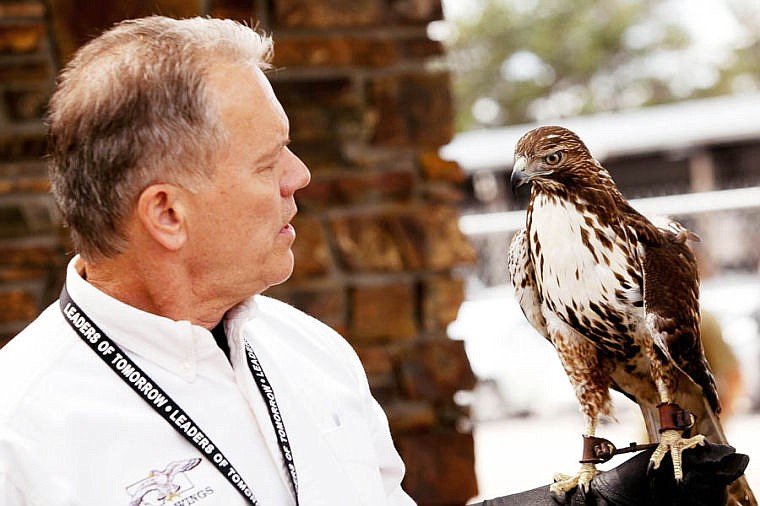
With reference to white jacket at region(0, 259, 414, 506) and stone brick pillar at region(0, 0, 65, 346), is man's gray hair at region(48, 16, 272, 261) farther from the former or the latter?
stone brick pillar at region(0, 0, 65, 346)

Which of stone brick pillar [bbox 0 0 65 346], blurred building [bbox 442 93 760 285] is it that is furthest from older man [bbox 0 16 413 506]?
blurred building [bbox 442 93 760 285]

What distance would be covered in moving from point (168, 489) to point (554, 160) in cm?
75

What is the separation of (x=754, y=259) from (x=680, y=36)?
18.7 metres

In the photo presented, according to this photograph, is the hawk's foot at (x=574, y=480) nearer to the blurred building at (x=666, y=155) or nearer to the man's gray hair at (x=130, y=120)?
the man's gray hair at (x=130, y=120)

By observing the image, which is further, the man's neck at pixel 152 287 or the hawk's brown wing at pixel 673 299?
the man's neck at pixel 152 287

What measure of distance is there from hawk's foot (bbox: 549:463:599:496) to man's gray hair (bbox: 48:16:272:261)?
2.33 feet

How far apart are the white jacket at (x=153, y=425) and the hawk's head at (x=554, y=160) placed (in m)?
0.55

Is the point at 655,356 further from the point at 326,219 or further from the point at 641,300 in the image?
the point at 326,219

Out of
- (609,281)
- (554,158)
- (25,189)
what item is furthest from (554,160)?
(25,189)

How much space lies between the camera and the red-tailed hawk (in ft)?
4.60

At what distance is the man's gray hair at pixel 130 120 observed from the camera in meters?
1.57

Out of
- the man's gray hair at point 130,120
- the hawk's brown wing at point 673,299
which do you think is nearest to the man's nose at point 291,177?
the man's gray hair at point 130,120

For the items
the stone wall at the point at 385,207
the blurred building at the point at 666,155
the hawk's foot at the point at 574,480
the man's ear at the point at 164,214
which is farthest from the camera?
the blurred building at the point at 666,155

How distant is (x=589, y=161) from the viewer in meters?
1.42
